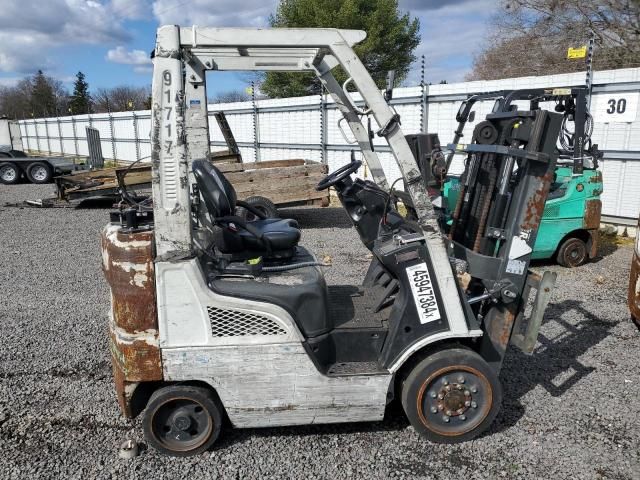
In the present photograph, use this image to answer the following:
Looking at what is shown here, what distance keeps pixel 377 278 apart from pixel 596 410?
182 cm

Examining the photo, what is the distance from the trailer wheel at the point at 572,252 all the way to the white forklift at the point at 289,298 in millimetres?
4267

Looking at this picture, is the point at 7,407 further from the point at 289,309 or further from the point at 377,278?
the point at 377,278

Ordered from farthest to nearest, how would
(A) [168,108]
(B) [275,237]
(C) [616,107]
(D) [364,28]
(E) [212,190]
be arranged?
1. (D) [364,28]
2. (C) [616,107]
3. (B) [275,237]
4. (E) [212,190]
5. (A) [168,108]

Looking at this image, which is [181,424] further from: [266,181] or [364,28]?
[364,28]

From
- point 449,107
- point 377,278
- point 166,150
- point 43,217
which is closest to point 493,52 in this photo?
point 449,107

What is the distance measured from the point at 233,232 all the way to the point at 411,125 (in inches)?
378

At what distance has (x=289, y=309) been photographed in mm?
3115

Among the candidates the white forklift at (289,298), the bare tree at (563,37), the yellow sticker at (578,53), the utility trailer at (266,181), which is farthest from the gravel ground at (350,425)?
the bare tree at (563,37)

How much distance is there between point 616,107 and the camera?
28.5ft

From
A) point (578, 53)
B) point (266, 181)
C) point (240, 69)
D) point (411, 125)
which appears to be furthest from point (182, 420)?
point (411, 125)

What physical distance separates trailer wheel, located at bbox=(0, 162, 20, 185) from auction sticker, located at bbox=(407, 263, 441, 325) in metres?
19.9

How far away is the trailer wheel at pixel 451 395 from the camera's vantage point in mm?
3242

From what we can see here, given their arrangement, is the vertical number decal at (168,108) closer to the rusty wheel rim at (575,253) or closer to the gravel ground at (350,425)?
the gravel ground at (350,425)

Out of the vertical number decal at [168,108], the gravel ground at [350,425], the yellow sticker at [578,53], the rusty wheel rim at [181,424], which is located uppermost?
the yellow sticker at [578,53]
